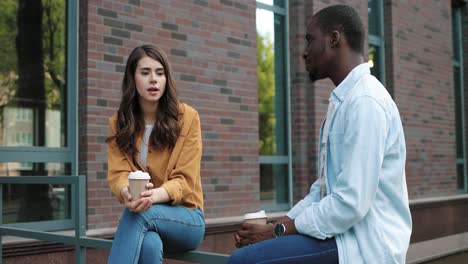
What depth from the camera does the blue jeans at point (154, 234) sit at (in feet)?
7.68

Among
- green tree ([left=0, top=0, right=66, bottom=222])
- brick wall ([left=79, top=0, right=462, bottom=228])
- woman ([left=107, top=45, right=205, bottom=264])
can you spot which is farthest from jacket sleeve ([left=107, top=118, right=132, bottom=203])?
green tree ([left=0, top=0, right=66, bottom=222])

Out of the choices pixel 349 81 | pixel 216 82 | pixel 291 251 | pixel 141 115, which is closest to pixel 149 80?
pixel 141 115

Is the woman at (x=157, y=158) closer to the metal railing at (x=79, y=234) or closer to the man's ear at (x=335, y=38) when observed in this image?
the metal railing at (x=79, y=234)

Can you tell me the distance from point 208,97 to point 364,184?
395 cm

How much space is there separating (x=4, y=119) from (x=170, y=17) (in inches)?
68.6

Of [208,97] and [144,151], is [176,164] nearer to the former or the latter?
[144,151]

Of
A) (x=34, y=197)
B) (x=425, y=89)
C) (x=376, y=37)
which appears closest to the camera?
(x=34, y=197)

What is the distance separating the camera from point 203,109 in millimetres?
5539

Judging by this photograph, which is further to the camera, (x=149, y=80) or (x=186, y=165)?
(x=149, y=80)

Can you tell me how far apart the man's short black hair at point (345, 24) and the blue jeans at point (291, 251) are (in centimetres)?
68

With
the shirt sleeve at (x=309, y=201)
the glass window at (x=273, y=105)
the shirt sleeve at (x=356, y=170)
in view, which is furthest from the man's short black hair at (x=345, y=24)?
the glass window at (x=273, y=105)

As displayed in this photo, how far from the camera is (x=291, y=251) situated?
1.85 m

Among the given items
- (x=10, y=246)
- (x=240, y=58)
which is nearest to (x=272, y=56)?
(x=240, y=58)

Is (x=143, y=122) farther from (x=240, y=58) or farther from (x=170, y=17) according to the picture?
(x=240, y=58)
